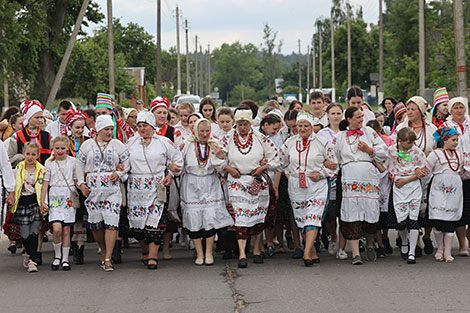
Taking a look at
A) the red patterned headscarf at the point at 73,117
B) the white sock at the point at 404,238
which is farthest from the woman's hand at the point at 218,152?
the white sock at the point at 404,238

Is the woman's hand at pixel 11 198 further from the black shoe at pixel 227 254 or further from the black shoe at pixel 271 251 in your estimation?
the black shoe at pixel 271 251

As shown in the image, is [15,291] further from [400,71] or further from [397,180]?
[400,71]

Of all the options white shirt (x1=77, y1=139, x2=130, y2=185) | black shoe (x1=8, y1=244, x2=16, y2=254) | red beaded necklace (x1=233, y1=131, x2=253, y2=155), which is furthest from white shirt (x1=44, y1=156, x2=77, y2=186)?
black shoe (x1=8, y1=244, x2=16, y2=254)

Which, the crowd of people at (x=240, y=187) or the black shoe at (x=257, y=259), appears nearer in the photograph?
the crowd of people at (x=240, y=187)

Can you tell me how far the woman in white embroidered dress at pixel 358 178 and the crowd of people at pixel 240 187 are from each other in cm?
1

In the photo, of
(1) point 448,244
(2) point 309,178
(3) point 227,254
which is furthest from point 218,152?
(1) point 448,244

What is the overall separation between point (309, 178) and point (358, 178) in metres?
0.62

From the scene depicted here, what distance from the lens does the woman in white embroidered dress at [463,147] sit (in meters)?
11.6

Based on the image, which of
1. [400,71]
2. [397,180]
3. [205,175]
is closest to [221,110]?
[205,175]

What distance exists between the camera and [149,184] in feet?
36.4

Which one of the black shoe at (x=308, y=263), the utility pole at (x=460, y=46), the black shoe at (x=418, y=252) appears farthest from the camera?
the utility pole at (x=460, y=46)

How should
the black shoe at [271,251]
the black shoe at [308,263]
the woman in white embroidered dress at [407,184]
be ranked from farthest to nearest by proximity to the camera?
the black shoe at [271,251] → the woman in white embroidered dress at [407,184] → the black shoe at [308,263]

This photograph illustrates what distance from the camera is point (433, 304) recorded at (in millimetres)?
8523

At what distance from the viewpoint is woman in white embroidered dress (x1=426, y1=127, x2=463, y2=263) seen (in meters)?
11.4
